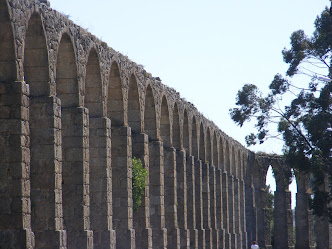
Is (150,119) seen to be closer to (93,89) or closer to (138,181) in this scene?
(138,181)

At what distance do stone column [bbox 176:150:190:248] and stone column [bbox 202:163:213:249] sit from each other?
5066 millimetres

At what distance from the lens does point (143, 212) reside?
24188 millimetres

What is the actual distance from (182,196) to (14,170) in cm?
1606

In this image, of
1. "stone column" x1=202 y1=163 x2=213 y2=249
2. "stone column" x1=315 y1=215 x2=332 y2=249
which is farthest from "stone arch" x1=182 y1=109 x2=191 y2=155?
"stone column" x1=315 y1=215 x2=332 y2=249

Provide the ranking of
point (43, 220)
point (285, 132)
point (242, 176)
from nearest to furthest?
point (43, 220)
point (285, 132)
point (242, 176)

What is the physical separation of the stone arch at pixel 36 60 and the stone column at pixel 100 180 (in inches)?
164

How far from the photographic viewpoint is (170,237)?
93.4 feet

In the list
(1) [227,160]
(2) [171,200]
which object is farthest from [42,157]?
(1) [227,160]

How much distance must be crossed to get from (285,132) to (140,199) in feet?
58.3

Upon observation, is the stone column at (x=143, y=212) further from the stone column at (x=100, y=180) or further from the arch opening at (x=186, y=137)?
the arch opening at (x=186, y=137)

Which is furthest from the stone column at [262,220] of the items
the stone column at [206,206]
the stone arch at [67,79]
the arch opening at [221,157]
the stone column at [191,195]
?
the stone arch at [67,79]

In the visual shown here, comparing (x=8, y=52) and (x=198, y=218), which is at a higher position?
(x=8, y=52)

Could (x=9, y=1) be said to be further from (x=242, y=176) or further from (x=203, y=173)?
(x=242, y=176)

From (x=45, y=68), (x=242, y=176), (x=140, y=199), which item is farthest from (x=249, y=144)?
(x=45, y=68)
